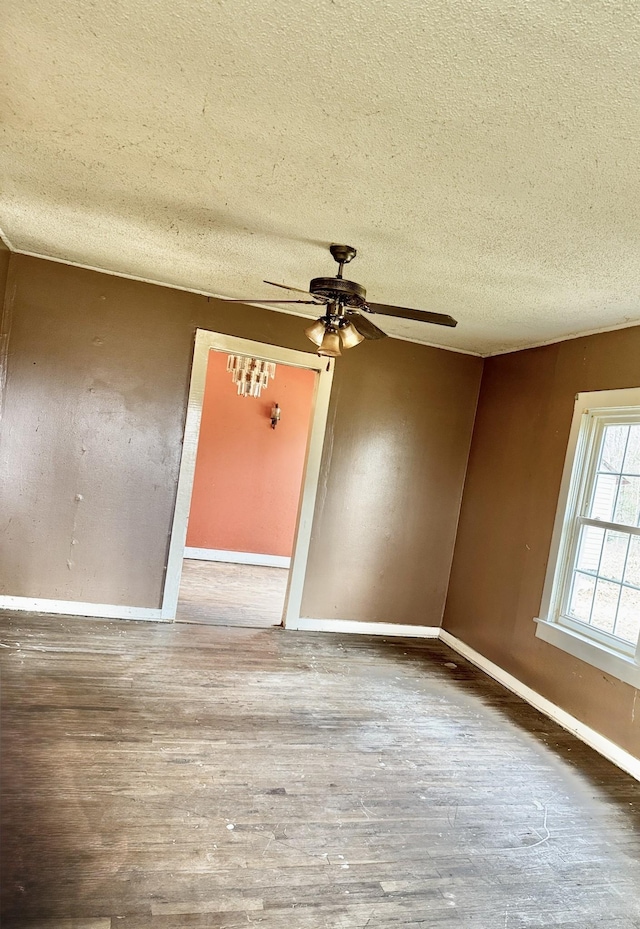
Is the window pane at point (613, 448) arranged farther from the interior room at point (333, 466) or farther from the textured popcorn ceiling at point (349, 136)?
the textured popcorn ceiling at point (349, 136)

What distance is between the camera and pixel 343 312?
268cm

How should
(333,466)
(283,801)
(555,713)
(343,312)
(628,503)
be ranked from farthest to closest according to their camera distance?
(333,466) < (555,713) < (628,503) < (343,312) < (283,801)

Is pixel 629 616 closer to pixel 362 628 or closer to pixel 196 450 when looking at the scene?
pixel 362 628

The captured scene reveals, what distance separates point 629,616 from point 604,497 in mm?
755

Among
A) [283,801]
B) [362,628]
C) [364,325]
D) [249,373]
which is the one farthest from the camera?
[249,373]

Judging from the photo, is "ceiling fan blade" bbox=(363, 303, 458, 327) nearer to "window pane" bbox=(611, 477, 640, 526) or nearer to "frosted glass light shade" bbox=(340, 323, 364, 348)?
"frosted glass light shade" bbox=(340, 323, 364, 348)

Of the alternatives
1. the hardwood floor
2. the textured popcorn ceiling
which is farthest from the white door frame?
the textured popcorn ceiling

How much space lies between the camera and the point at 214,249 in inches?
127

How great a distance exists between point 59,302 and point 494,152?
10.7ft

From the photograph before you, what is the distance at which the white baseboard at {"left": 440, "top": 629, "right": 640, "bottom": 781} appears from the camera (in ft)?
10.2

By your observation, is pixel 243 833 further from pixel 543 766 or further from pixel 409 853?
pixel 543 766

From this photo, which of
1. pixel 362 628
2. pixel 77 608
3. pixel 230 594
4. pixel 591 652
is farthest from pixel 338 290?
pixel 230 594

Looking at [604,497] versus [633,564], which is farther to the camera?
[604,497]

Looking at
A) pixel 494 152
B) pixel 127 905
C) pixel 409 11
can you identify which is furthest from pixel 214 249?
pixel 127 905
